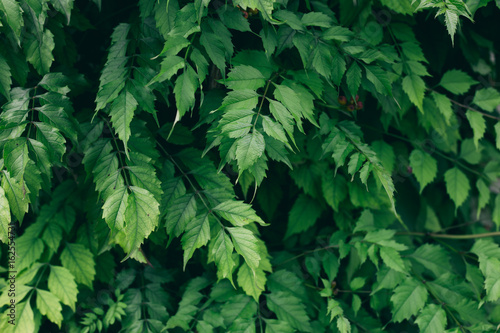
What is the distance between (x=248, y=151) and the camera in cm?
116

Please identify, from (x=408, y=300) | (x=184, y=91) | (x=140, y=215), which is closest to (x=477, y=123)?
(x=408, y=300)

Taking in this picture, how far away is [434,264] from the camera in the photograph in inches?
69.6

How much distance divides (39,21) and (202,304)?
4.35 ft

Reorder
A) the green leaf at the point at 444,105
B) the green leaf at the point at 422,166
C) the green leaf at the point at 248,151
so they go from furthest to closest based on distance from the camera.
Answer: the green leaf at the point at 422,166, the green leaf at the point at 444,105, the green leaf at the point at 248,151

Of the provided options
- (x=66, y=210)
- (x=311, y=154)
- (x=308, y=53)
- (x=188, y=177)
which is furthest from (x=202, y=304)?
(x=308, y=53)

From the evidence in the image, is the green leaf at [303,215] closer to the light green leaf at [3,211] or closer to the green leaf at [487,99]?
the green leaf at [487,99]

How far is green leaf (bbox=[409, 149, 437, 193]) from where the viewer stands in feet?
6.15

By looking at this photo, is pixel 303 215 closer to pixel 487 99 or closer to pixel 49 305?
pixel 487 99

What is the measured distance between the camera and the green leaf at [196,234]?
4.23ft

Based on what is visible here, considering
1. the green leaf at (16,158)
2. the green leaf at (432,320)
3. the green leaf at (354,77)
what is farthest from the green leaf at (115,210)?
the green leaf at (432,320)

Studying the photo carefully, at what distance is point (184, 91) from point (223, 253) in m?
0.56

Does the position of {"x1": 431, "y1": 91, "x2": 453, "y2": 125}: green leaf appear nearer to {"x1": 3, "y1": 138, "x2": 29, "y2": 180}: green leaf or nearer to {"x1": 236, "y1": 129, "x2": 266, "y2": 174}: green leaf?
{"x1": 236, "y1": 129, "x2": 266, "y2": 174}: green leaf

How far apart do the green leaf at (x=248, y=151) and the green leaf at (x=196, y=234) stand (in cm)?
29

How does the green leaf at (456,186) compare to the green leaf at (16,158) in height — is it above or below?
below
